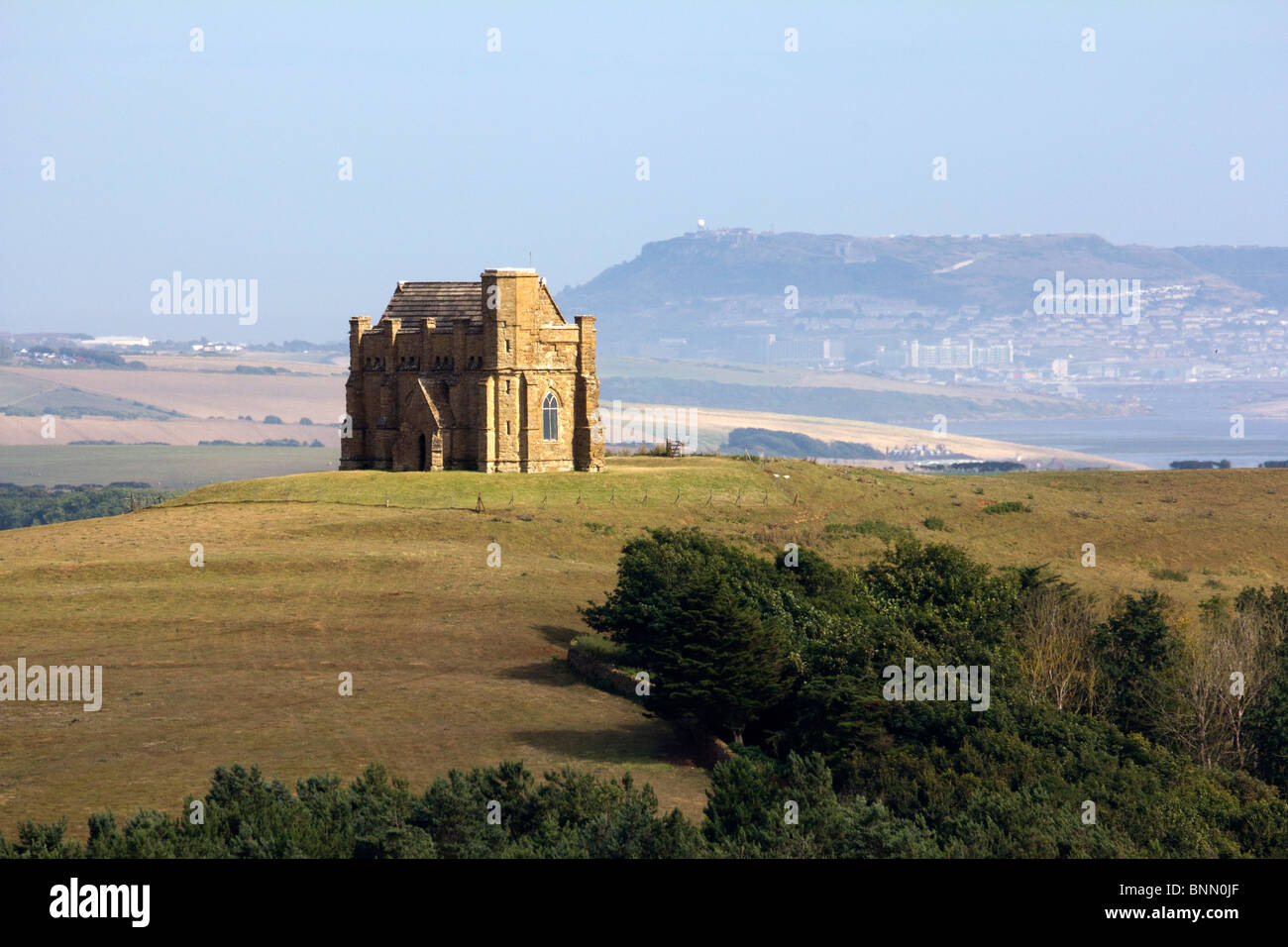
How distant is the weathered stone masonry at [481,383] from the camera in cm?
7550

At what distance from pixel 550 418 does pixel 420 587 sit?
60.7ft

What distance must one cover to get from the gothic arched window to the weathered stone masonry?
0.05 m

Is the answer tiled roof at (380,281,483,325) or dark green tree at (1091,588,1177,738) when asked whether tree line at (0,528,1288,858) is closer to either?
dark green tree at (1091,588,1177,738)

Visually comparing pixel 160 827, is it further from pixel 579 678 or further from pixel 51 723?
pixel 579 678

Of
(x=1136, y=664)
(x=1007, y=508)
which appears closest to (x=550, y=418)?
(x=1007, y=508)

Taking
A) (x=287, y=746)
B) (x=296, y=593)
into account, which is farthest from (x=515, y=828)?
(x=296, y=593)

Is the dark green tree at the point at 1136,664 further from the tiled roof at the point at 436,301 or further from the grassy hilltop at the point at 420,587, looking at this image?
the tiled roof at the point at 436,301

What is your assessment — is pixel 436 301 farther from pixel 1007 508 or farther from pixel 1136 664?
pixel 1136 664

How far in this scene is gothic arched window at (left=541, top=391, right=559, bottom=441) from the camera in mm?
76562

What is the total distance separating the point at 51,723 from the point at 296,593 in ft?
51.1

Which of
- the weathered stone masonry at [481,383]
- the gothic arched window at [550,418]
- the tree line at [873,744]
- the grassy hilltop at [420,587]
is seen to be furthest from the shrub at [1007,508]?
the gothic arched window at [550,418]

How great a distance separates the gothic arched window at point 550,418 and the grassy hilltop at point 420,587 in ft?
9.50

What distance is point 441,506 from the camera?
71188 millimetres

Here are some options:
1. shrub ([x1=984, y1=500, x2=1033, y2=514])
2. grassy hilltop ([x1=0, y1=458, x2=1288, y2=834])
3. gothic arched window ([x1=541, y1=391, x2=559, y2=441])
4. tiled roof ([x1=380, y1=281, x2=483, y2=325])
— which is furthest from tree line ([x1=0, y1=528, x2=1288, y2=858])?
tiled roof ([x1=380, y1=281, x2=483, y2=325])
